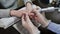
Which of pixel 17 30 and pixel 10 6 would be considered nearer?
pixel 17 30

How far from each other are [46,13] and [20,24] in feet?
0.81

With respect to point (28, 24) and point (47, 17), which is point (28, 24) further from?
point (47, 17)

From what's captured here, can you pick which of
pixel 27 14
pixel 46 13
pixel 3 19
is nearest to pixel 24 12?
pixel 27 14

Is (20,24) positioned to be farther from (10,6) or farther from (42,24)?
(10,6)

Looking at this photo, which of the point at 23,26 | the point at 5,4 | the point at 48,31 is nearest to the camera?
the point at 23,26

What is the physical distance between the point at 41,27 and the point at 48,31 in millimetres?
54

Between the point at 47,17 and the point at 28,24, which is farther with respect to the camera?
the point at 47,17

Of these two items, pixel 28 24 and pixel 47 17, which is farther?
pixel 47 17

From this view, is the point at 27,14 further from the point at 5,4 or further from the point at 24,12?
the point at 5,4

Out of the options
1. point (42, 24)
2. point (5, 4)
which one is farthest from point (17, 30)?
point (5, 4)

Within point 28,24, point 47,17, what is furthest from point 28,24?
point 47,17

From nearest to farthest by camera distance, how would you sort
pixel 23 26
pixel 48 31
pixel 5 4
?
pixel 23 26 < pixel 48 31 < pixel 5 4

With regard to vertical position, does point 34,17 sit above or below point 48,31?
above

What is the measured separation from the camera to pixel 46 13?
806 mm
